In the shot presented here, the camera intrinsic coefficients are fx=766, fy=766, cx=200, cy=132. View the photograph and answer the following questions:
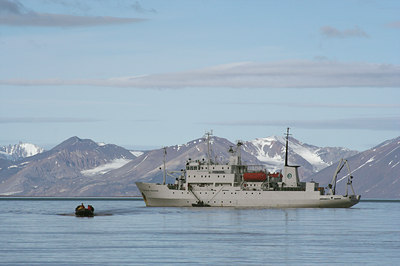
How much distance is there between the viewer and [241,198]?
163 meters

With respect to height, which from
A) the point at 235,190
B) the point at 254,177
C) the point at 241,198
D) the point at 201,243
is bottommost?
the point at 201,243

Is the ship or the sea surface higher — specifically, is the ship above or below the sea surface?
above

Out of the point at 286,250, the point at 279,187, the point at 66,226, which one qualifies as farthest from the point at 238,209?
the point at 286,250

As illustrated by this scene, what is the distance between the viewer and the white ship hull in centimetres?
16225

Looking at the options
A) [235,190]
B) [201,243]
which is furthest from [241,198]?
[201,243]

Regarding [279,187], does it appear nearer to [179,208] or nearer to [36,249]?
[179,208]

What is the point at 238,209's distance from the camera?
157750mm

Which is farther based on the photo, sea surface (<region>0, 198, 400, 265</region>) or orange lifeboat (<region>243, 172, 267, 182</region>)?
orange lifeboat (<region>243, 172, 267, 182</region>)

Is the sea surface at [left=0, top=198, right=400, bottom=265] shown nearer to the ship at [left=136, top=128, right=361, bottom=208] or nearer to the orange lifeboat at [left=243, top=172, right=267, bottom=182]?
the ship at [left=136, top=128, right=361, bottom=208]

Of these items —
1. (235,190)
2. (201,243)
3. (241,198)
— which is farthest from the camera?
(241,198)

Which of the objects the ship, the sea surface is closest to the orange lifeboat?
the ship

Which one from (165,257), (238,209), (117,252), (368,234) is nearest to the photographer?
(165,257)

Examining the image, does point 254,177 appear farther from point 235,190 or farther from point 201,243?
point 201,243

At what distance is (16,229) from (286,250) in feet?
148
